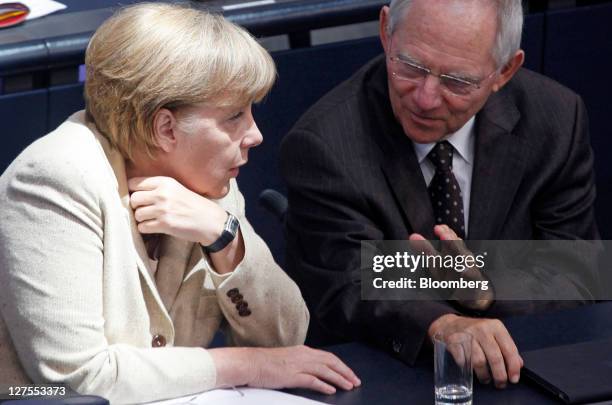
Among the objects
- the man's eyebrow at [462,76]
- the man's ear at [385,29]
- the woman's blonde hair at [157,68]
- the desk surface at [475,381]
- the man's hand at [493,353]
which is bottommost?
the desk surface at [475,381]

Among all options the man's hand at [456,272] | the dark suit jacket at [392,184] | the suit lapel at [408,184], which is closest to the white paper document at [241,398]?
the dark suit jacket at [392,184]

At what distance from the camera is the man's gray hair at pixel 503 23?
102 inches

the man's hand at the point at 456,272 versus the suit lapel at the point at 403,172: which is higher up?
the suit lapel at the point at 403,172

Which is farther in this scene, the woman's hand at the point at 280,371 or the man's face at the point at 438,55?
the man's face at the point at 438,55

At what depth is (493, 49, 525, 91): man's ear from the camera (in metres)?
2.66

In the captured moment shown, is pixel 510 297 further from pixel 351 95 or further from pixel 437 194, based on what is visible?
pixel 351 95

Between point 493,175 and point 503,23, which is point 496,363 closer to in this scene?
point 493,175

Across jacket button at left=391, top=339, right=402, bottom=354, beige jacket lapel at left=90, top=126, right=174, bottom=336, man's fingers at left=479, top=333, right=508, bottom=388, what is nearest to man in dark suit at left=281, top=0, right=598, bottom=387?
jacket button at left=391, top=339, right=402, bottom=354

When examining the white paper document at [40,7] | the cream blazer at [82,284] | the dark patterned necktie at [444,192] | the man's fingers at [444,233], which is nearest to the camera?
the cream blazer at [82,284]

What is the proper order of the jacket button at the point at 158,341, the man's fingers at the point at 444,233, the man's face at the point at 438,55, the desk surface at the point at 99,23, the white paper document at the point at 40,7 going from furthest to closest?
the white paper document at the point at 40,7 → the desk surface at the point at 99,23 → the man's face at the point at 438,55 → the man's fingers at the point at 444,233 → the jacket button at the point at 158,341

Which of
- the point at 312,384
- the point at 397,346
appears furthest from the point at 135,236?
the point at 397,346

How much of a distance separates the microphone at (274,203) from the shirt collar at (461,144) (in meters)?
0.42

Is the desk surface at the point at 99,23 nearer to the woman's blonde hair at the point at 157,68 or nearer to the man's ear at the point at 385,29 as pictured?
the man's ear at the point at 385,29

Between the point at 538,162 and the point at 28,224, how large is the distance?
125 centimetres
